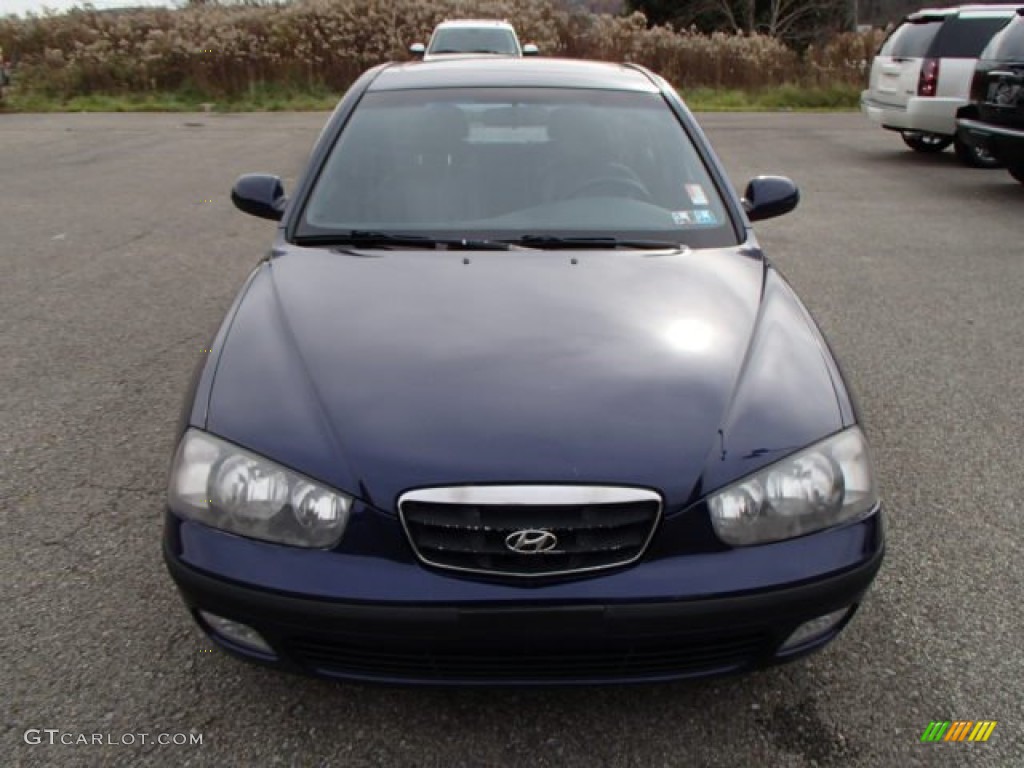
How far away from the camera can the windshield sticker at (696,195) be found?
313 cm

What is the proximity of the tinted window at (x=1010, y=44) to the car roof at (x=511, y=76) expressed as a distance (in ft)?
20.9

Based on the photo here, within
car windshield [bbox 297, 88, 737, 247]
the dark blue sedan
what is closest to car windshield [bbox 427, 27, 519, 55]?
car windshield [bbox 297, 88, 737, 247]

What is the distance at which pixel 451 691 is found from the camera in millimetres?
1984

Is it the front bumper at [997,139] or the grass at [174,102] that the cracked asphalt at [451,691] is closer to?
the front bumper at [997,139]

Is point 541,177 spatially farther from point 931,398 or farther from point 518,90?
point 931,398

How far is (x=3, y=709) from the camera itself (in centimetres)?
219

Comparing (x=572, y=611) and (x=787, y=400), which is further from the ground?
(x=787, y=400)

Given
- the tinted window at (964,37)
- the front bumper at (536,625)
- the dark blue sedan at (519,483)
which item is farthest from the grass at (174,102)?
the front bumper at (536,625)

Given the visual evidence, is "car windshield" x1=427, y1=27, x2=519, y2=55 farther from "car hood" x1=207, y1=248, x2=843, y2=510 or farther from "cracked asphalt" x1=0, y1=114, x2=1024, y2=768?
"car hood" x1=207, y1=248, x2=843, y2=510

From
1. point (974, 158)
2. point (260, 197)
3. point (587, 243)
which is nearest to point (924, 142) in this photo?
point (974, 158)

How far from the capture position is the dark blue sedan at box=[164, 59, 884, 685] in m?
1.87

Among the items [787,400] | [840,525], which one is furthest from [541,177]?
[840,525]

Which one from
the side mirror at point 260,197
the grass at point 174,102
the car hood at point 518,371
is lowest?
the grass at point 174,102

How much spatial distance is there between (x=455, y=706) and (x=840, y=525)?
39.5 inches
